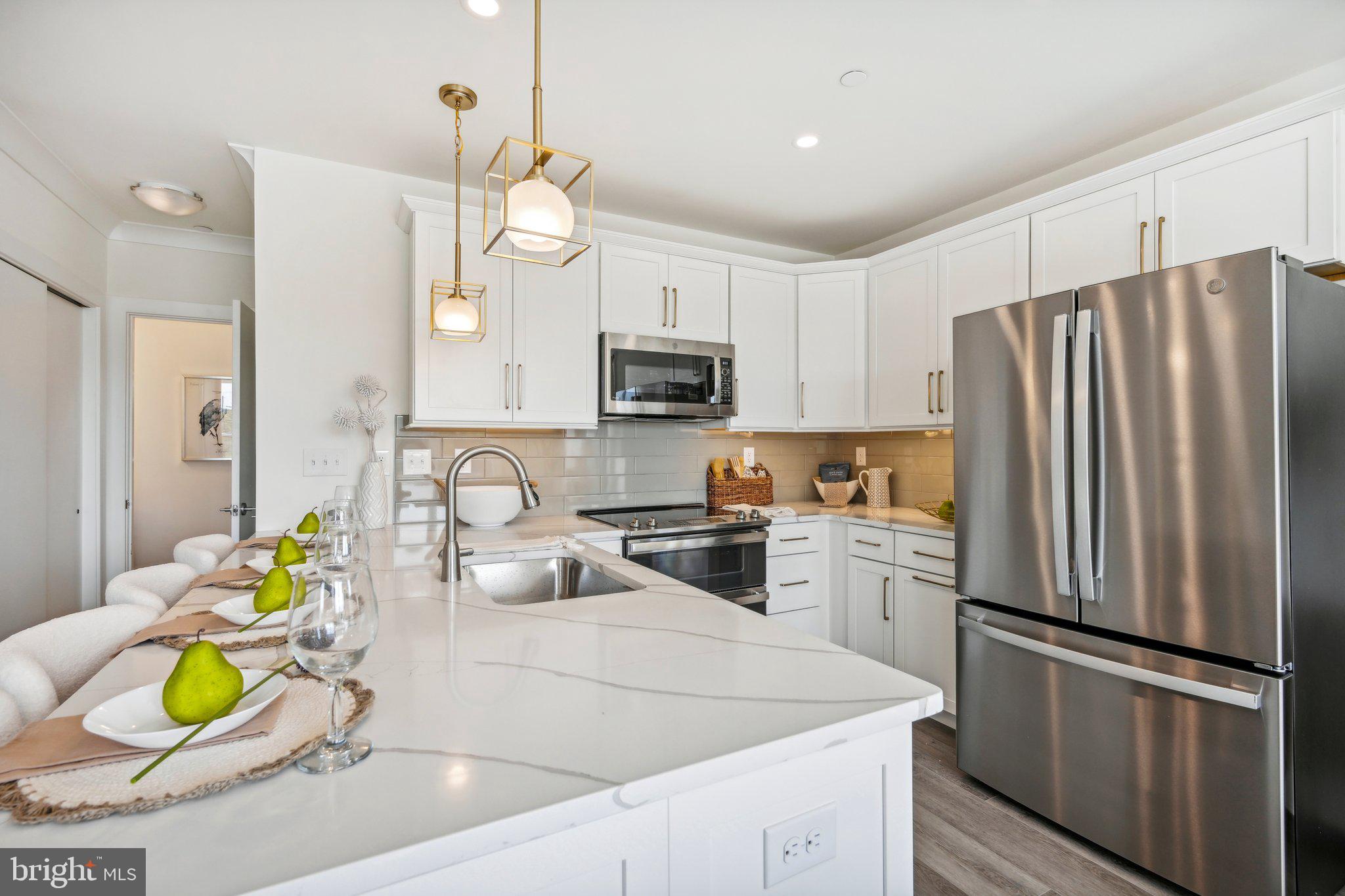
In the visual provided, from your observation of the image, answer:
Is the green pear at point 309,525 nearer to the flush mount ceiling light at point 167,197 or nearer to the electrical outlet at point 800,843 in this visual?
the electrical outlet at point 800,843

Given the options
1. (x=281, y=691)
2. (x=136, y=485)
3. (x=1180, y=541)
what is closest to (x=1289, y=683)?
(x=1180, y=541)

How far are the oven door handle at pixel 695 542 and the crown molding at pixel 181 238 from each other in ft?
10.00

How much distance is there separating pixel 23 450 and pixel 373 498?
5.19ft

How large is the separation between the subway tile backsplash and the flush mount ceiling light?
155 centimetres

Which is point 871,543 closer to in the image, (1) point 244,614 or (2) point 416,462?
(2) point 416,462

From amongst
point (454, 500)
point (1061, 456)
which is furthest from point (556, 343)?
point (1061, 456)

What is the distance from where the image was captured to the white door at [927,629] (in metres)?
2.57

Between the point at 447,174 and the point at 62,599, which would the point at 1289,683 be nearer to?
the point at 447,174

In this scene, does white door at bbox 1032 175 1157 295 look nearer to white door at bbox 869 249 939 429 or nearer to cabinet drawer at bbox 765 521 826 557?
white door at bbox 869 249 939 429

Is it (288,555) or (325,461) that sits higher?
(325,461)

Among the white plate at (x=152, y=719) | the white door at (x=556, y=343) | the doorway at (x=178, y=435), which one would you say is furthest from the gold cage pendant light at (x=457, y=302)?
the doorway at (x=178, y=435)

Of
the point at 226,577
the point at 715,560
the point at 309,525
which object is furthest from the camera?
the point at 715,560

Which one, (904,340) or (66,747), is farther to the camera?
(904,340)

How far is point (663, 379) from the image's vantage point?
10.2 ft
